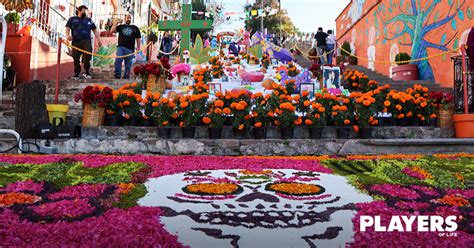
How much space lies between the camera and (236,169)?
355 centimetres

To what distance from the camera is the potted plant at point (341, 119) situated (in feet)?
18.4

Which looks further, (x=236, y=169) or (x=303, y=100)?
(x=303, y=100)

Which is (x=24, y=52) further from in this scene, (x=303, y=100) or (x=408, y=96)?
(x=408, y=96)

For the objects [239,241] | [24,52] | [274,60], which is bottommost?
[239,241]

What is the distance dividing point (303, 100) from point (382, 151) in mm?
1386

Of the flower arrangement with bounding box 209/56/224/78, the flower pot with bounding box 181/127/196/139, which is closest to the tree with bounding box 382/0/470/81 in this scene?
the flower arrangement with bounding box 209/56/224/78

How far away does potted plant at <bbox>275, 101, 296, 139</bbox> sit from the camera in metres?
5.41

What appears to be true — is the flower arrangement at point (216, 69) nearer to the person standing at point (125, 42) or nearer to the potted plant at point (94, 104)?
the person standing at point (125, 42)

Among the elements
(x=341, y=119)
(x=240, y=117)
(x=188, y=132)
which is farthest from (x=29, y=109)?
(x=341, y=119)

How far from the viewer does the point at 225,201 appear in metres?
2.44

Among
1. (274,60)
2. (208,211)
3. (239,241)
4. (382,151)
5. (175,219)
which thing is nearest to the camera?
(239,241)

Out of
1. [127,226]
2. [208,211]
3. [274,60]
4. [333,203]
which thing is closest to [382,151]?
[333,203]

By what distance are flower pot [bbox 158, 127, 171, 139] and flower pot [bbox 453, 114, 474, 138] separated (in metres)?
4.28

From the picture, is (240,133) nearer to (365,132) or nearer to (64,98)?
(365,132)
